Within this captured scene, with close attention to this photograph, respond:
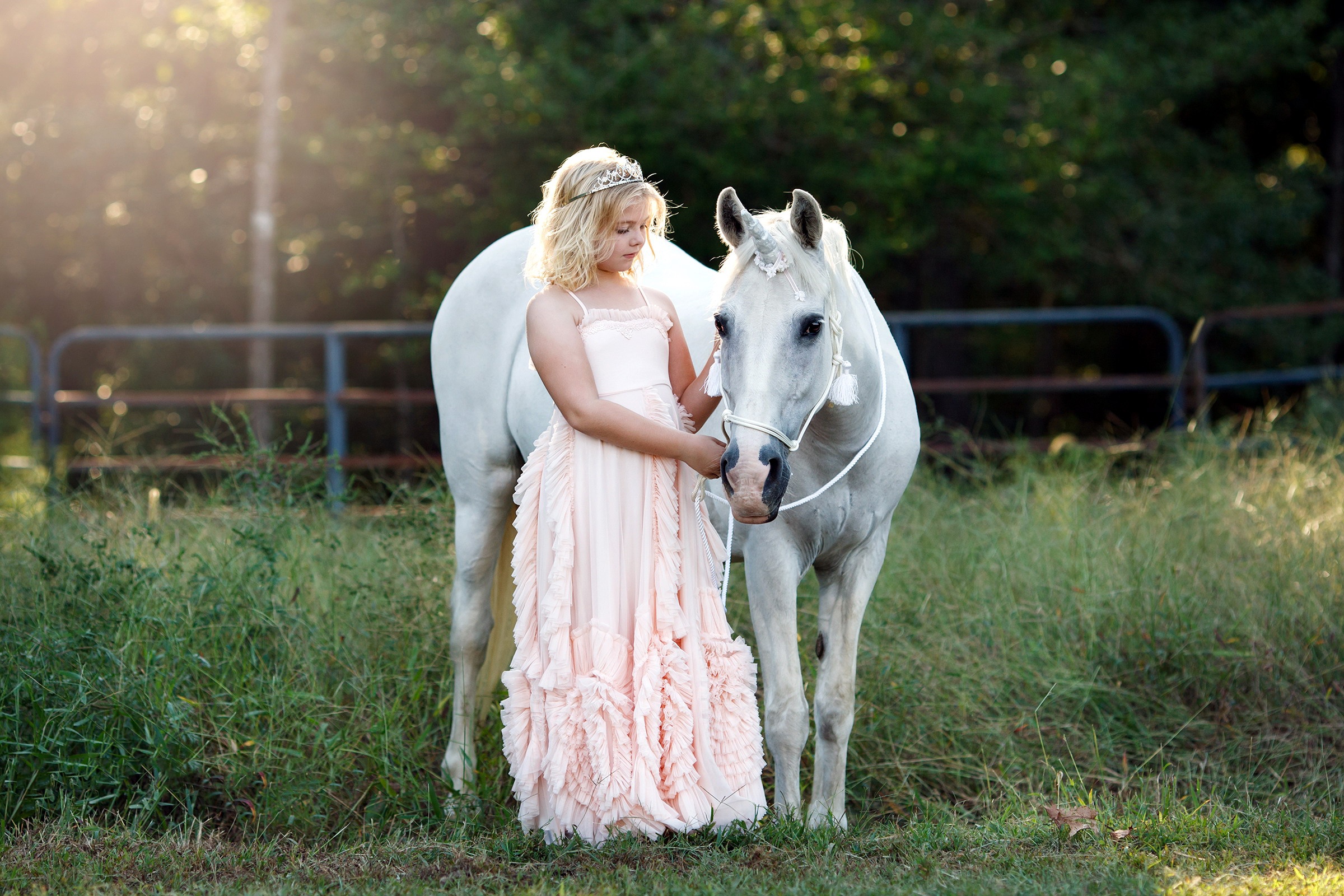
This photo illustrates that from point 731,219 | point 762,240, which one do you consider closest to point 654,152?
point 731,219

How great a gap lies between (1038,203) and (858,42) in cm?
226

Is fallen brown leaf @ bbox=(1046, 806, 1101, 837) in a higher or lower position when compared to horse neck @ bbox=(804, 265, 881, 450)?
lower

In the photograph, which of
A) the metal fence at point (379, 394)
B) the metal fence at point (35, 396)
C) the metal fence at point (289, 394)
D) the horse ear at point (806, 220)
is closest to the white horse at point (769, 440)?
the horse ear at point (806, 220)

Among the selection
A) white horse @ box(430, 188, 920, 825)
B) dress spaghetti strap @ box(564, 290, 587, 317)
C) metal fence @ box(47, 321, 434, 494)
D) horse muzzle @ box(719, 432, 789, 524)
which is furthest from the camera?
metal fence @ box(47, 321, 434, 494)

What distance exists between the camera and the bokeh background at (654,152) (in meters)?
9.02

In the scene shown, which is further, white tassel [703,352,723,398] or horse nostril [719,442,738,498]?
white tassel [703,352,723,398]

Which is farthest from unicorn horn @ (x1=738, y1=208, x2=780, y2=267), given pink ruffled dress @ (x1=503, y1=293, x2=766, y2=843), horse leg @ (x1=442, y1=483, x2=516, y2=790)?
horse leg @ (x1=442, y1=483, x2=516, y2=790)

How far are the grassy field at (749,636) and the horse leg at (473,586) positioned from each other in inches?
5.8

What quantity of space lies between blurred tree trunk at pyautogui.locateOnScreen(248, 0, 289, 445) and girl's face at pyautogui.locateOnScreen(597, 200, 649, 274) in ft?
21.4

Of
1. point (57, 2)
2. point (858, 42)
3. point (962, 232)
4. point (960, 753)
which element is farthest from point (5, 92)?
point (960, 753)

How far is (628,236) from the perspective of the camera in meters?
2.78

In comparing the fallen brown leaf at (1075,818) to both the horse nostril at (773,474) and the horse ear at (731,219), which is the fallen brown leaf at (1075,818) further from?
the horse ear at (731,219)

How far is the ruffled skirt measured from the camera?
2701 mm

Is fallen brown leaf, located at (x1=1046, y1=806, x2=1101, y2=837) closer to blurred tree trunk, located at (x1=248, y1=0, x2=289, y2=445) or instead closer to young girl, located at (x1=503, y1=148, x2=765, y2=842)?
young girl, located at (x1=503, y1=148, x2=765, y2=842)
